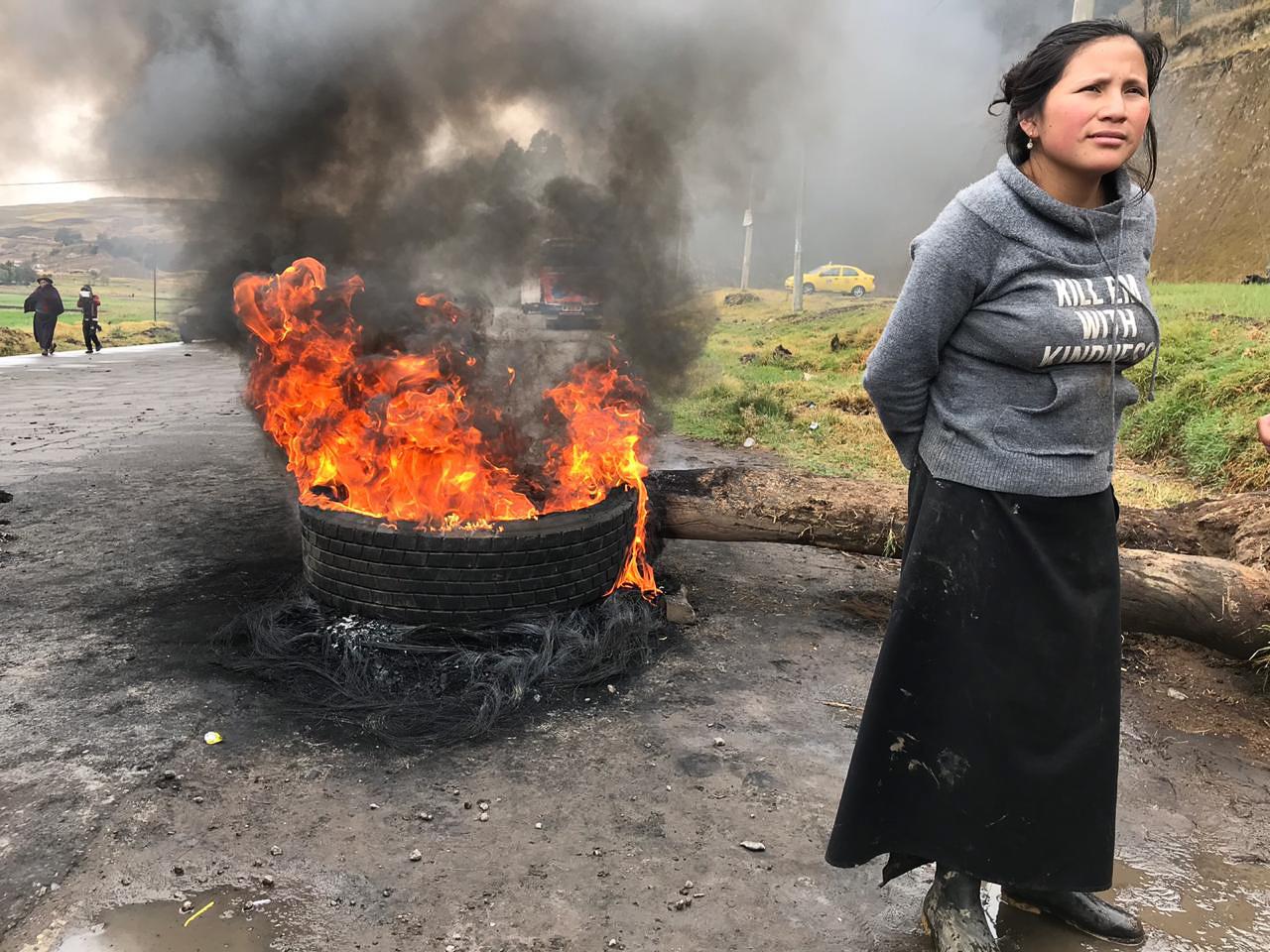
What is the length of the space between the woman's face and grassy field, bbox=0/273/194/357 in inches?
260

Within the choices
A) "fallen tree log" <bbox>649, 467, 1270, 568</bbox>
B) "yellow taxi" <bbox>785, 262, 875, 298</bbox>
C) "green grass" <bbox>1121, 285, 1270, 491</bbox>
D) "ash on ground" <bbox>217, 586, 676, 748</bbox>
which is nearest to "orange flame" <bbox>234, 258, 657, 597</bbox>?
"fallen tree log" <bbox>649, 467, 1270, 568</bbox>

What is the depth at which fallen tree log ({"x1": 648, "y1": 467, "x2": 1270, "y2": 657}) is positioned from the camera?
416 centimetres

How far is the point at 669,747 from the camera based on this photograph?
133 inches

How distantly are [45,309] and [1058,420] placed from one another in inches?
894

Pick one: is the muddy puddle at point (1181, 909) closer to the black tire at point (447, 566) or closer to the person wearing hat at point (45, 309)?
the black tire at point (447, 566)

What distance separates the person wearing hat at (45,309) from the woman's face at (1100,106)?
22.3 meters

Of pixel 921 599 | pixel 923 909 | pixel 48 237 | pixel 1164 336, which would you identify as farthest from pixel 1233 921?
pixel 48 237

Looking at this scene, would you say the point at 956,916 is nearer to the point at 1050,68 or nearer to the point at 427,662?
the point at 1050,68

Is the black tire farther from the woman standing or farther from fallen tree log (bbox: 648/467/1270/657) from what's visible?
the woman standing

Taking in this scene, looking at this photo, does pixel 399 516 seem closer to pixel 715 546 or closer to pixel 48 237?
pixel 715 546

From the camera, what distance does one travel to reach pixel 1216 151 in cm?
3628

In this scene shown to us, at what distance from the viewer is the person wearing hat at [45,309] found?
19125mm

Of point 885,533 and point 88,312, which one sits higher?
point 88,312

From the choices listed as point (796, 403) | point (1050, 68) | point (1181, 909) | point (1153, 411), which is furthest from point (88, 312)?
point (1181, 909)
